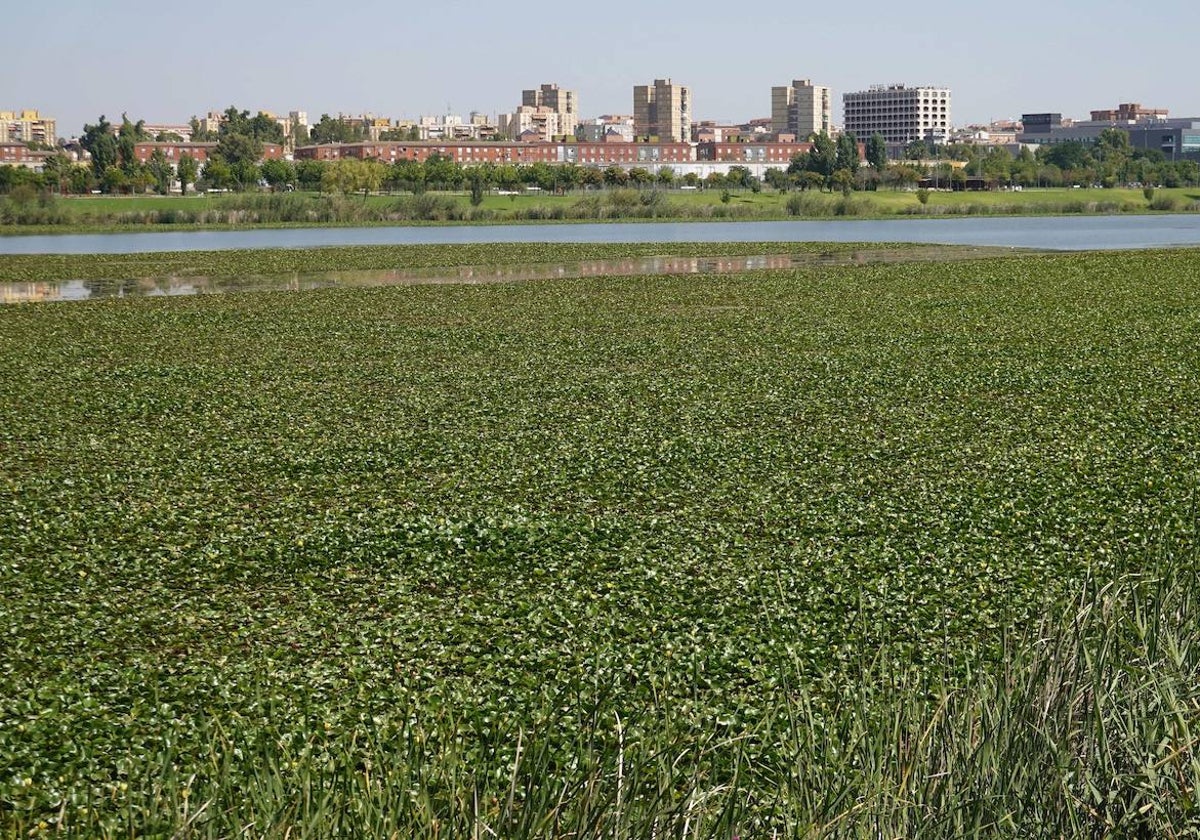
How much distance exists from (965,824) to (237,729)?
3593mm

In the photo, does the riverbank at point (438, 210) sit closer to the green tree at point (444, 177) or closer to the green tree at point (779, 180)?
the green tree at point (444, 177)

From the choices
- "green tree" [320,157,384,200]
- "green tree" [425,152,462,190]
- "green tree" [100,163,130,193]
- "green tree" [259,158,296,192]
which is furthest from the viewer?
"green tree" [259,158,296,192]

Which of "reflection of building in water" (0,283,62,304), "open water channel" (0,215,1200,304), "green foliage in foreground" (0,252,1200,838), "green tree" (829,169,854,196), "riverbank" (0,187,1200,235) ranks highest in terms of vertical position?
"green tree" (829,169,854,196)

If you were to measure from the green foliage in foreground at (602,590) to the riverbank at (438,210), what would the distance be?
51.1 metres

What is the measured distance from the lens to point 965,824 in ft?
12.7

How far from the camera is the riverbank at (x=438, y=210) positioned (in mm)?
68062

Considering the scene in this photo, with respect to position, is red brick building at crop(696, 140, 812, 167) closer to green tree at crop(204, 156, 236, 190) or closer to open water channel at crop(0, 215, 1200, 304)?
green tree at crop(204, 156, 236, 190)

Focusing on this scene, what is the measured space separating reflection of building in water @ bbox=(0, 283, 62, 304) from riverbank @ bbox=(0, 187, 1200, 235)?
103ft

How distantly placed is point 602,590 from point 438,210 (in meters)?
66.9

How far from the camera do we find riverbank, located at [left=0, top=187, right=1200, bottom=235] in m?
68.1

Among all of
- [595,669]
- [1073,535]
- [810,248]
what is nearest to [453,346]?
[1073,535]

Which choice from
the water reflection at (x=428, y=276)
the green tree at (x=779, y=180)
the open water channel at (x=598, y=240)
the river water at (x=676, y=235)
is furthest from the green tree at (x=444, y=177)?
the water reflection at (x=428, y=276)

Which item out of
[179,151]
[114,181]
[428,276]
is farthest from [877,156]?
[428,276]

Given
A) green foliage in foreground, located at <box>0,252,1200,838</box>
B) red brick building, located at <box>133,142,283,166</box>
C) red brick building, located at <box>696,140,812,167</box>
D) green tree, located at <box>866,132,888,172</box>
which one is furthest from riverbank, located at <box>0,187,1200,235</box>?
red brick building, located at <box>696,140,812,167</box>
